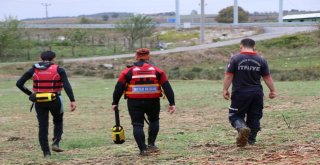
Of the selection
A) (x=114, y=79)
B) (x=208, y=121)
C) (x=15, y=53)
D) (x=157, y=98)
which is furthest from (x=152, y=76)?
(x=15, y=53)

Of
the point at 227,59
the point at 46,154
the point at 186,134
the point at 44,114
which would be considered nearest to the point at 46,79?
the point at 44,114

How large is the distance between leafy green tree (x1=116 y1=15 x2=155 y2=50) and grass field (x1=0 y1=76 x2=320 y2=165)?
37429mm

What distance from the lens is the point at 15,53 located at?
5228 cm

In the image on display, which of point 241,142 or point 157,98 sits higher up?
point 157,98

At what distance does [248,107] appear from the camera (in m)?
8.92

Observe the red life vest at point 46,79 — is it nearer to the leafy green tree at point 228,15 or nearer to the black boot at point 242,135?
the black boot at point 242,135

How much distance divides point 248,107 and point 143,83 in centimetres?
177

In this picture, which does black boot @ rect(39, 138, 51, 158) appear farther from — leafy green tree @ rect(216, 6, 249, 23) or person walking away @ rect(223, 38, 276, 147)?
leafy green tree @ rect(216, 6, 249, 23)

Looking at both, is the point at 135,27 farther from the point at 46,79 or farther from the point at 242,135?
the point at 242,135

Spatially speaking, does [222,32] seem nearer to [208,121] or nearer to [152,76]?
[208,121]

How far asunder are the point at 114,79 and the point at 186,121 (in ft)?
65.4

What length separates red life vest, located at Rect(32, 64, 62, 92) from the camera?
928cm

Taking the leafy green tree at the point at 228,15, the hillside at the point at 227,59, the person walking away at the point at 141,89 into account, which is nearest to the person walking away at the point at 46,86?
the person walking away at the point at 141,89

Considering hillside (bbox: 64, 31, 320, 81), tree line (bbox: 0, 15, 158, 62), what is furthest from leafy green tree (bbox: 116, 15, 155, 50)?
hillside (bbox: 64, 31, 320, 81)
